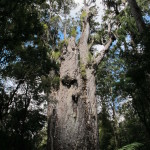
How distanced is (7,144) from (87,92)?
6281mm

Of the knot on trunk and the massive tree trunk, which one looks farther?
the knot on trunk

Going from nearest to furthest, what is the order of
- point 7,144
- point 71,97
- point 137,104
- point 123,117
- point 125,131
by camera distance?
point 71,97, point 7,144, point 137,104, point 125,131, point 123,117

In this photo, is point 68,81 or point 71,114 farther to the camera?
point 68,81

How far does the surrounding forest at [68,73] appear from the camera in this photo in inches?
192

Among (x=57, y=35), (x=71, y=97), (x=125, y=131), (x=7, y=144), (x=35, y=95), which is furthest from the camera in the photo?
(x=125, y=131)

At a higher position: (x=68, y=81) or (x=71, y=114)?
(x=68, y=81)

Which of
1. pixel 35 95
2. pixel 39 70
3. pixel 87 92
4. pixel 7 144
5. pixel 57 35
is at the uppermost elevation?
pixel 57 35

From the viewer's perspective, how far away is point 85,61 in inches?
358

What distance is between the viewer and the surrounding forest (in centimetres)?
489

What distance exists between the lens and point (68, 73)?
16.8 ft

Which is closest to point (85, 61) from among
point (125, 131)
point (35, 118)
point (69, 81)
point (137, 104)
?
point (69, 81)

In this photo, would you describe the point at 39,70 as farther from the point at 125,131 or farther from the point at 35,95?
the point at 125,131

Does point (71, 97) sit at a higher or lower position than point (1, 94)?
lower

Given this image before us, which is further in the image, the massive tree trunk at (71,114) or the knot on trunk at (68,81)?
the knot on trunk at (68,81)
